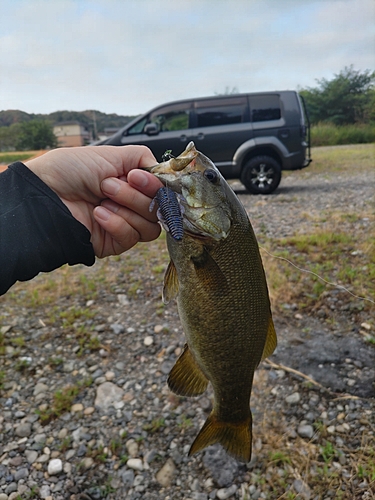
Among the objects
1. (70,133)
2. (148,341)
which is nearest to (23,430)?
(148,341)

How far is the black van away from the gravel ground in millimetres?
5729

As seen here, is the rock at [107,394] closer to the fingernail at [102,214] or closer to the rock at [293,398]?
the rock at [293,398]

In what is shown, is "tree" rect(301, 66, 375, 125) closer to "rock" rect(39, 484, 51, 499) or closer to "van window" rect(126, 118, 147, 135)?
"van window" rect(126, 118, 147, 135)

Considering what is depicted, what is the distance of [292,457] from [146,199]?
5.82ft

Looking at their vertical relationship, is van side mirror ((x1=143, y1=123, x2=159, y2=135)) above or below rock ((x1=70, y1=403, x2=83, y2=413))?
above

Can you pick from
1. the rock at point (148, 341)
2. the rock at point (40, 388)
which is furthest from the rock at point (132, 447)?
the rock at point (148, 341)

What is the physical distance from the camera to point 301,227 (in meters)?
5.93

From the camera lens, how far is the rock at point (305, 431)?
2457 millimetres

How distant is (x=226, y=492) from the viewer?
2.19m

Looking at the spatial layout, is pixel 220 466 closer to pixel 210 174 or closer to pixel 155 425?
pixel 155 425

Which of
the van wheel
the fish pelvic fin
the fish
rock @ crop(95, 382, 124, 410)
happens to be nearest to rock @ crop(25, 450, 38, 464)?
rock @ crop(95, 382, 124, 410)

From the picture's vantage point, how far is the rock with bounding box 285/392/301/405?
2.69 meters

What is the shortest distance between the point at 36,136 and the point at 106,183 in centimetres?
1088

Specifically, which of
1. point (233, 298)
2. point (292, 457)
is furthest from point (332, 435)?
point (233, 298)
